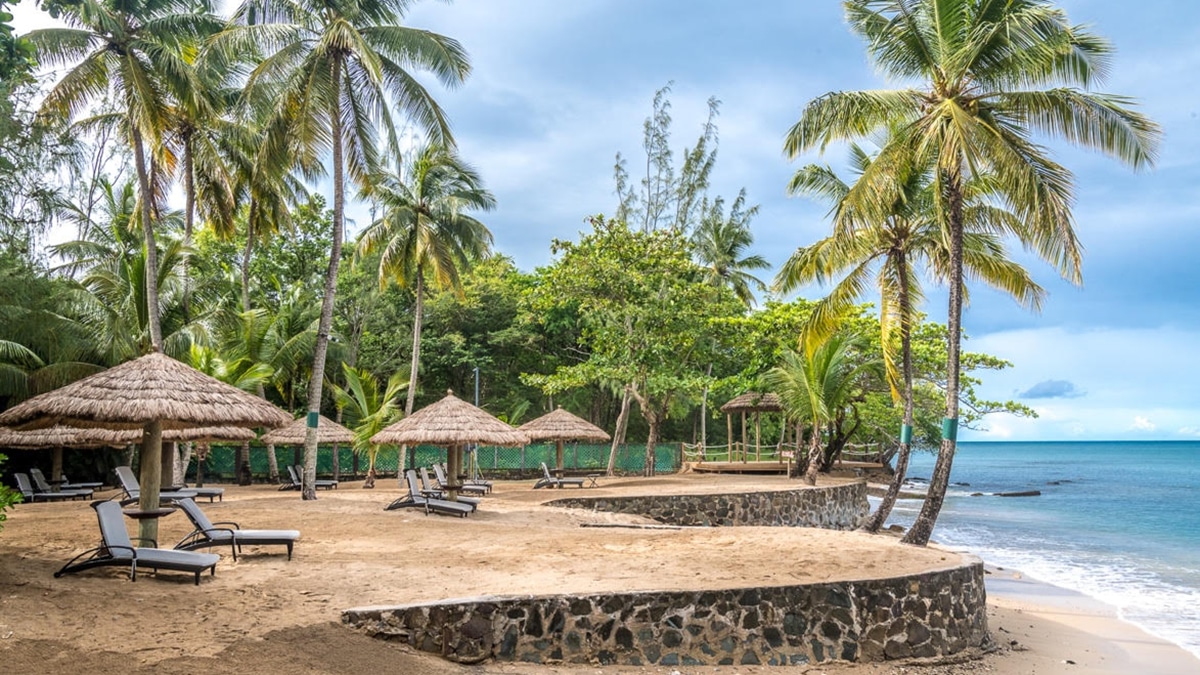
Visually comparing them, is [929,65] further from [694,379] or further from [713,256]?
[713,256]

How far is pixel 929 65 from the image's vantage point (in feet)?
40.2

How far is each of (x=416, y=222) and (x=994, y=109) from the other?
14899mm

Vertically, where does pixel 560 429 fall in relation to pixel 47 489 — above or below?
above

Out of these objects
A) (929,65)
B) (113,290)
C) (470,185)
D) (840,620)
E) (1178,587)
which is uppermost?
(470,185)

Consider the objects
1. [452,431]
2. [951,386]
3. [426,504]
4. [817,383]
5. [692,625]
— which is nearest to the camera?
[692,625]

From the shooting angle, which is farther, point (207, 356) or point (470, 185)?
point (470, 185)

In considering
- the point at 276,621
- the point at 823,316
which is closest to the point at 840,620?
the point at 276,621

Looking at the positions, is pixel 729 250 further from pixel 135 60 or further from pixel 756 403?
pixel 135 60

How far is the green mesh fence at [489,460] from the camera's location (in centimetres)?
2475

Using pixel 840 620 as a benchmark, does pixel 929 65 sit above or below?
above

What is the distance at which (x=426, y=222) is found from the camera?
22.2 metres

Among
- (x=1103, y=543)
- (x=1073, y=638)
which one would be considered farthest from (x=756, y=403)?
Answer: (x=1073, y=638)

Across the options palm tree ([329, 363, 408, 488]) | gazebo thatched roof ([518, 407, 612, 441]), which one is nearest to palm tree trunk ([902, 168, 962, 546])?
gazebo thatched roof ([518, 407, 612, 441])

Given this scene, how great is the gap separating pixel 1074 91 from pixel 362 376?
62.3ft
